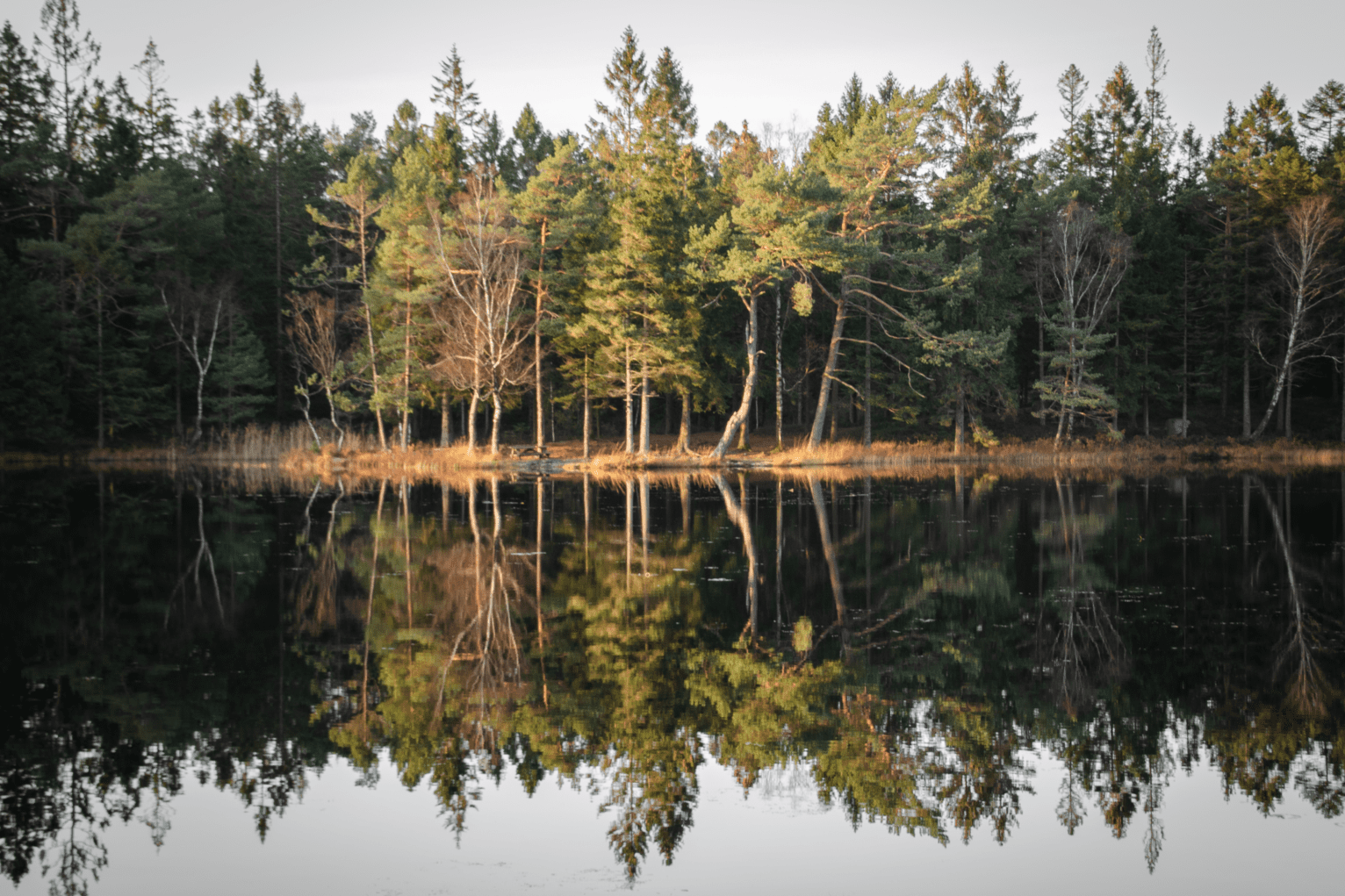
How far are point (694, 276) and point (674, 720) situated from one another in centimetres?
3264

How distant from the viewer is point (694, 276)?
129 ft

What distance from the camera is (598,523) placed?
20.6 metres

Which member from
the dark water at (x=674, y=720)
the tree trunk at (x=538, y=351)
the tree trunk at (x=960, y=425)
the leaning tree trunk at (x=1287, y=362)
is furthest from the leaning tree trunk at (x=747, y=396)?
the dark water at (x=674, y=720)

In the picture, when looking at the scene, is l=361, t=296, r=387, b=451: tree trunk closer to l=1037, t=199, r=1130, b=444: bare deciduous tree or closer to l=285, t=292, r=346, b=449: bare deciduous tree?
l=285, t=292, r=346, b=449: bare deciduous tree

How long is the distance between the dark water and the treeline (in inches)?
960

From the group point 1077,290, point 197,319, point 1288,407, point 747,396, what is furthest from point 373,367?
point 1288,407

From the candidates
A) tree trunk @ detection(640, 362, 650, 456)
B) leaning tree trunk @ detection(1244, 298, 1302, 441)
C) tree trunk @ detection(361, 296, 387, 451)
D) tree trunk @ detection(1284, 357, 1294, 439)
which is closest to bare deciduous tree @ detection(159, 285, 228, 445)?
tree trunk @ detection(361, 296, 387, 451)

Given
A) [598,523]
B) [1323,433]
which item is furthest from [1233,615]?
[1323,433]

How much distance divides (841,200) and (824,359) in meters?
10.9

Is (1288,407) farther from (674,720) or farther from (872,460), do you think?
(674,720)

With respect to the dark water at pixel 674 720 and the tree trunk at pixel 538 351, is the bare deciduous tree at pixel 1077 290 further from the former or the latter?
the dark water at pixel 674 720

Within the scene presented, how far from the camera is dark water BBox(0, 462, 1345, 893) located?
572 centimetres

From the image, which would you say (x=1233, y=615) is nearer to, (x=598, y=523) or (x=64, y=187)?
(x=598, y=523)

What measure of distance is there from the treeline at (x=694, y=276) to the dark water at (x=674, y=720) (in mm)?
24391
